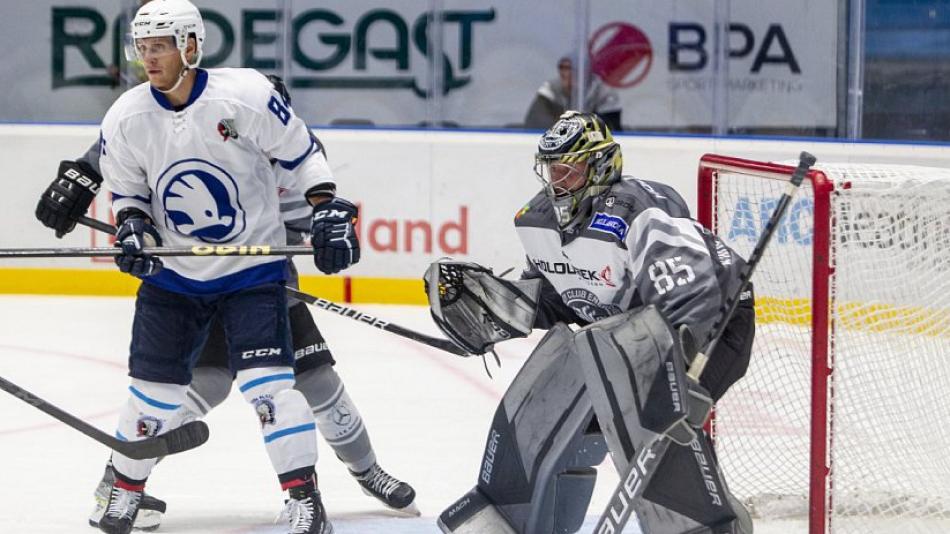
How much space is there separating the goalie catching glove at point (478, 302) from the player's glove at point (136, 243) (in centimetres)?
62

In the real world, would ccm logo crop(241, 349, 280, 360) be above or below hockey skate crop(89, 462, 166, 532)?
above

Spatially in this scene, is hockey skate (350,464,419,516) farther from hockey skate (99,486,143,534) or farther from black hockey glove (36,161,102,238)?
black hockey glove (36,161,102,238)

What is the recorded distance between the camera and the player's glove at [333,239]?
3.24 m

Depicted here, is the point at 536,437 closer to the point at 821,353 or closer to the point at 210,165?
the point at 821,353

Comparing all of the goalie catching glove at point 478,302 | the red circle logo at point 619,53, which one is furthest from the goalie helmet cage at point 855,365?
the red circle logo at point 619,53

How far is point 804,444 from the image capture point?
3.66m

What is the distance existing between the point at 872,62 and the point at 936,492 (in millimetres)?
4126

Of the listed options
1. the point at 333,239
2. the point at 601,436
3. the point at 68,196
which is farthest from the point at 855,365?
the point at 68,196

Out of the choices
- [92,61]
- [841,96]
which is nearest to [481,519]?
[841,96]

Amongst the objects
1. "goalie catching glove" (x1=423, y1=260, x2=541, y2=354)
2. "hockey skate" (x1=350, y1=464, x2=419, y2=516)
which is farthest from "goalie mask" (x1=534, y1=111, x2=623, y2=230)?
"hockey skate" (x1=350, y1=464, x2=419, y2=516)

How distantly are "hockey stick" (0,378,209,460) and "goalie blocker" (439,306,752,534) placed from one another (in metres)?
0.56

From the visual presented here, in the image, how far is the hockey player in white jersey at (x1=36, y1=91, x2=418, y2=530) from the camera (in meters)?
3.51

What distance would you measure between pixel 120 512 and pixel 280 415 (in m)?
0.46

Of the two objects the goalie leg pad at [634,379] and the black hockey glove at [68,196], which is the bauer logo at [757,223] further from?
the black hockey glove at [68,196]
